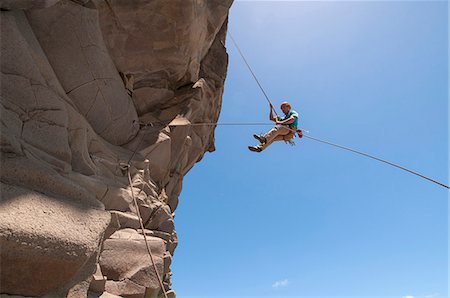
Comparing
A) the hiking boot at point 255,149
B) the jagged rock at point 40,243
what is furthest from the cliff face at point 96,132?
the hiking boot at point 255,149

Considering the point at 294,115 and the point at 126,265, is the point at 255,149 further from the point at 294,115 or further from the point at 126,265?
the point at 126,265

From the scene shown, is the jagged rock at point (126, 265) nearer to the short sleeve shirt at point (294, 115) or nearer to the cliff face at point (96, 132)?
the cliff face at point (96, 132)

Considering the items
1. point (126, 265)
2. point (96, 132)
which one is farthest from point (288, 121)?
point (126, 265)

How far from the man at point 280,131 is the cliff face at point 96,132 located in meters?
3.30

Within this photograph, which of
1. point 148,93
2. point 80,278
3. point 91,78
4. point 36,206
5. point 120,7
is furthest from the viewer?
point 148,93

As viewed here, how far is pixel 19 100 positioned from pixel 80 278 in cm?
352

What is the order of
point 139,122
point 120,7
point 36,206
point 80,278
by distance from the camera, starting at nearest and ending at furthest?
point 36,206
point 80,278
point 120,7
point 139,122

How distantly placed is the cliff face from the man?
10.8 ft

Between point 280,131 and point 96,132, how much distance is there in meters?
6.15

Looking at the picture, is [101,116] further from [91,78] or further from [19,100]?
[19,100]

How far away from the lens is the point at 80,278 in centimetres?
407

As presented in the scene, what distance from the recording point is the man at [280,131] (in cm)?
1089

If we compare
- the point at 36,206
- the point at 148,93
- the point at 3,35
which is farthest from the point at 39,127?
the point at 148,93

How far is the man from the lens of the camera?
1089cm
